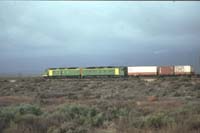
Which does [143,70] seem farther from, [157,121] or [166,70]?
[157,121]

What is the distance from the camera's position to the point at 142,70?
72.2m

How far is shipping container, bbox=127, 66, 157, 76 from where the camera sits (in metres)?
71.7

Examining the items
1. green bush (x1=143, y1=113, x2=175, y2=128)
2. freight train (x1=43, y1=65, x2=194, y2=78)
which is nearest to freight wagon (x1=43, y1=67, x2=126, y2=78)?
freight train (x1=43, y1=65, x2=194, y2=78)

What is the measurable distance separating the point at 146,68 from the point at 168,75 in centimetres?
446

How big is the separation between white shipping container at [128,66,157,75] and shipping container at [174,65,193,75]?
13.4 feet

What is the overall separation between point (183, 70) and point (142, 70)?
793 cm

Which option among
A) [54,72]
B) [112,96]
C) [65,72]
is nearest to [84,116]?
[112,96]

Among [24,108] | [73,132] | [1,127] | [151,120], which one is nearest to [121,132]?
[73,132]

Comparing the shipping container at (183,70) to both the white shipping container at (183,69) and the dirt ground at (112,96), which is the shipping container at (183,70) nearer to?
the white shipping container at (183,69)

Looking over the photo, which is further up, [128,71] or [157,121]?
[128,71]

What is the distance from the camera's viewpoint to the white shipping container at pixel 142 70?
71.7m

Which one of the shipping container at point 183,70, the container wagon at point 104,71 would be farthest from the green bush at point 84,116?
the shipping container at point 183,70

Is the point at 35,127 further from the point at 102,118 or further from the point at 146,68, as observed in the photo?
the point at 146,68

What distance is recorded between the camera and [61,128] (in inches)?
452
